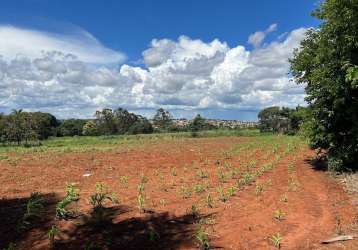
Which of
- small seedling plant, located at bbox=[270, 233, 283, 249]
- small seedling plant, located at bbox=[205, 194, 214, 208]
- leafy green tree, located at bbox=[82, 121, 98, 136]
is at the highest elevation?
leafy green tree, located at bbox=[82, 121, 98, 136]

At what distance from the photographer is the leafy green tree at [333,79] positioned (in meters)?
15.0

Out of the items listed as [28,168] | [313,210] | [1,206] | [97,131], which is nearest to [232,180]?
[313,210]

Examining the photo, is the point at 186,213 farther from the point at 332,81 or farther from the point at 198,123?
the point at 198,123

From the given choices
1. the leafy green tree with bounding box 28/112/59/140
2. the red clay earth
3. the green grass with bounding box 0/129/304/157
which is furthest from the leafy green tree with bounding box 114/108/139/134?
the red clay earth

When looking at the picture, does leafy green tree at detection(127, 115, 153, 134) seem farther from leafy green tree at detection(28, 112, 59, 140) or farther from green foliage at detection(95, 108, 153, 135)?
leafy green tree at detection(28, 112, 59, 140)

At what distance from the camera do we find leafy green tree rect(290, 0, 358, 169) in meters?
15.0

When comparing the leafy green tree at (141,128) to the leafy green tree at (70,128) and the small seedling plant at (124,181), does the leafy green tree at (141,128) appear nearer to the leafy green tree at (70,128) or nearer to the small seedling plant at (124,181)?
the leafy green tree at (70,128)

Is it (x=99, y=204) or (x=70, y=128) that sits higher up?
(x=70, y=128)

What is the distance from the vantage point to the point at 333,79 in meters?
16.2

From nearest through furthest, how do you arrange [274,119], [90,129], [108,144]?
[108,144] → [274,119] → [90,129]

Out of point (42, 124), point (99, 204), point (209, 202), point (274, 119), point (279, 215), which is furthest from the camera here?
point (274, 119)

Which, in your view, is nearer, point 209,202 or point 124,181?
point 209,202

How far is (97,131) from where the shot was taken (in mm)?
99312

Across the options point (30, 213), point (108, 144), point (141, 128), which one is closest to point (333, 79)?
point (30, 213)
